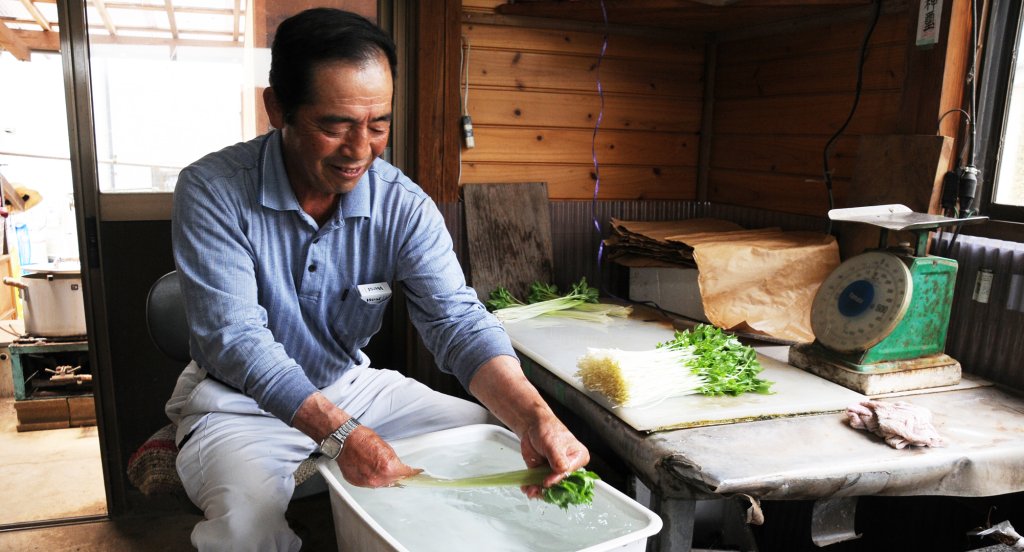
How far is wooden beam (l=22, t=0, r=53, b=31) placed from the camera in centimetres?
465

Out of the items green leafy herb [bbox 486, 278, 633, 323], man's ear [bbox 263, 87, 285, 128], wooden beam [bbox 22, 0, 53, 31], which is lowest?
green leafy herb [bbox 486, 278, 633, 323]

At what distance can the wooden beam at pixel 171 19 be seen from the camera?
2.84 metres

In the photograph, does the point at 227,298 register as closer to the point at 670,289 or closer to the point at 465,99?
the point at 465,99

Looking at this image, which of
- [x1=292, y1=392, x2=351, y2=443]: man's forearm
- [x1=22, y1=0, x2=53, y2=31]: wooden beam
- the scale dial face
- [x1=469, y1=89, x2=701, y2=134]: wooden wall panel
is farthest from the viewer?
[x1=22, y1=0, x2=53, y2=31]: wooden beam

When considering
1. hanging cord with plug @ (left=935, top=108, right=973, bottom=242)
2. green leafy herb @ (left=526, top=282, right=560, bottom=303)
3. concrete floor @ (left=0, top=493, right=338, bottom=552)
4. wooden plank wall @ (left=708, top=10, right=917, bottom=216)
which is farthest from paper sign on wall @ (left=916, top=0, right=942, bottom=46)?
concrete floor @ (left=0, top=493, right=338, bottom=552)

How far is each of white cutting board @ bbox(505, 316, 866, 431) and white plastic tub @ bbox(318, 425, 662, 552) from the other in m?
0.35

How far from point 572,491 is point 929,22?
1.88 m

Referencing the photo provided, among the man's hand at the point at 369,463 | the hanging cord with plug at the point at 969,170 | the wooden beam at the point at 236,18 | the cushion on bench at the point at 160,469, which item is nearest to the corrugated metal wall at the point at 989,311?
the hanging cord with plug at the point at 969,170

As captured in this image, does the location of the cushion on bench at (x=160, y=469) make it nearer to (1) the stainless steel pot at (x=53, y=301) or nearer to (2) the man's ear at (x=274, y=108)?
(2) the man's ear at (x=274, y=108)

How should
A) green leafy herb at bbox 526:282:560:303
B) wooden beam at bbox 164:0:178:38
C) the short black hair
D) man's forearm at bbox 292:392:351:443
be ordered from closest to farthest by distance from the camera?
man's forearm at bbox 292:392:351:443 → the short black hair → wooden beam at bbox 164:0:178:38 → green leafy herb at bbox 526:282:560:303

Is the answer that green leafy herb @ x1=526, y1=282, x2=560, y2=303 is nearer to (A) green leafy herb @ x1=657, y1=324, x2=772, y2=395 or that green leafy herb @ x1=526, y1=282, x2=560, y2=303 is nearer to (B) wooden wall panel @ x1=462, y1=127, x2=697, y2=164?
(B) wooden wall panel @ x1=462, y1=127, x2=697, y2=164

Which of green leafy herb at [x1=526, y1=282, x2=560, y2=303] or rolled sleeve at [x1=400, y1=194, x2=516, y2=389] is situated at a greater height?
rolled sleeve at [x1=400, y1=194, x2=516, y2=389]

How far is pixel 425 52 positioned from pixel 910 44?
5.79 ft

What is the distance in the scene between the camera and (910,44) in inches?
89.7
